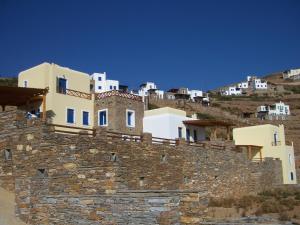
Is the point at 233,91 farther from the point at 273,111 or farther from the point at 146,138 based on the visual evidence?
the point at 146,138

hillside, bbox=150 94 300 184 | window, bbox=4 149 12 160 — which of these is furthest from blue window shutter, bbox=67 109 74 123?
hillside, bbox=150 94 300 184

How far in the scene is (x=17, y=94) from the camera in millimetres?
26828

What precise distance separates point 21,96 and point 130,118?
9562 millimetres

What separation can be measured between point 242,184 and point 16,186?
70.6ft

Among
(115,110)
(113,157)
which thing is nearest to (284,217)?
(113,157)

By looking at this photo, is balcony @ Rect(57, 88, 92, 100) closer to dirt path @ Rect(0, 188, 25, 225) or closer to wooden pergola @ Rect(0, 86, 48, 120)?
wooden pergola @ Rect(0, 86, 48, 120)

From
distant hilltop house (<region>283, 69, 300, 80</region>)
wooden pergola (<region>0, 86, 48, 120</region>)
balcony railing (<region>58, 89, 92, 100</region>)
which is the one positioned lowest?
wooden pergola (<region>0, 86, 48, 120</region>)

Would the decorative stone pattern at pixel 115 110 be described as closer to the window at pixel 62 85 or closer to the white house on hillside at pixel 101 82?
the window at pixel 62 85

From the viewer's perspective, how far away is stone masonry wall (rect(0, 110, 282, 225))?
10891 millimetres

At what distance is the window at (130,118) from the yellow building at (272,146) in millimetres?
12588

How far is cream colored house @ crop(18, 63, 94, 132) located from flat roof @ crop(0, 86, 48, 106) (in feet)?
3.51

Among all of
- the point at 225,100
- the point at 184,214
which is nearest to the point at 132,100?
the point at 184,214

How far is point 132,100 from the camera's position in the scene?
111ft

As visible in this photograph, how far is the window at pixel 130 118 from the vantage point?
33.1m
